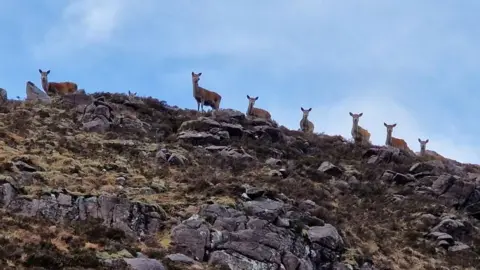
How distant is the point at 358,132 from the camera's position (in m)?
45.7

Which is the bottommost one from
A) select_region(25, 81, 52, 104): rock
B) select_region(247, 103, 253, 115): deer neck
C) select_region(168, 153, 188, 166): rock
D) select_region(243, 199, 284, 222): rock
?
select_region(243, 199, 284, 222): rock

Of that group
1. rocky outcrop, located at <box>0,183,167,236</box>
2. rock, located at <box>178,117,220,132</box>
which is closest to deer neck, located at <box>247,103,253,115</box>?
rock, located at <box>178,117,220,132</box>

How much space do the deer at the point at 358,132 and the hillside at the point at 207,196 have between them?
1.36 m

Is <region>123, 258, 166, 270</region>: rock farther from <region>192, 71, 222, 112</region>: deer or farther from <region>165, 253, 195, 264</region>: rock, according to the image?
<region>192, 71, 222, 112</region>: deer

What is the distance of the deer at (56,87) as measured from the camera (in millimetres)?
41219

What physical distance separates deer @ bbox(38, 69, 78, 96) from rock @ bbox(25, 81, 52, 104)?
0.89 meters

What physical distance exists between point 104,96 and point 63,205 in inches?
705

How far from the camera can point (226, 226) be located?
24.5 meters

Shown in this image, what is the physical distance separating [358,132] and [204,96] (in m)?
9.21

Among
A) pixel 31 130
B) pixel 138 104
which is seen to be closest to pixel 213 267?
pixel 31 130

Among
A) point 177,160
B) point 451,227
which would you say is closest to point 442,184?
point 451,227

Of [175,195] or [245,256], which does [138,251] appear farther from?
[175,195]

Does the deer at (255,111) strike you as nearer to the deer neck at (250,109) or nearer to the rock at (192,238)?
the deer neck at (250,109)

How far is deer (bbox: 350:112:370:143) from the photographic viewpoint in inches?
1757
